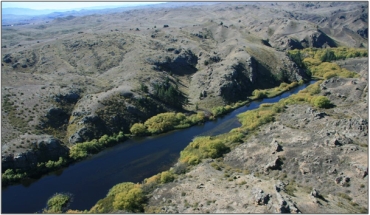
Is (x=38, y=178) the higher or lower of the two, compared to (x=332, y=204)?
lower

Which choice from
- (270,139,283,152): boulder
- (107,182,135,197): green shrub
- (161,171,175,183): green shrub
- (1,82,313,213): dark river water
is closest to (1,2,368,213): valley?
(161,171,175,183): green shrub

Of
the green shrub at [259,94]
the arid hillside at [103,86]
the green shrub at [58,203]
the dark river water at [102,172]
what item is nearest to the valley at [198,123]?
the arid hillside at [103,86]

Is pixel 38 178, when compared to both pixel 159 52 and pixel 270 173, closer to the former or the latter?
pixel 270 173

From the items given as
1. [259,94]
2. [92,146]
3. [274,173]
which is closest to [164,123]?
[92,146]

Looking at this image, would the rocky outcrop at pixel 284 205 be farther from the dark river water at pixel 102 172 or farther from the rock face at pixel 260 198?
the dark river water at pixel 102 172

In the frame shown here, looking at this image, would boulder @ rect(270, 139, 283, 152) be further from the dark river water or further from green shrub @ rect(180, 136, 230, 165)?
the dark river water

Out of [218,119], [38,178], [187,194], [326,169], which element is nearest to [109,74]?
[218,119]
